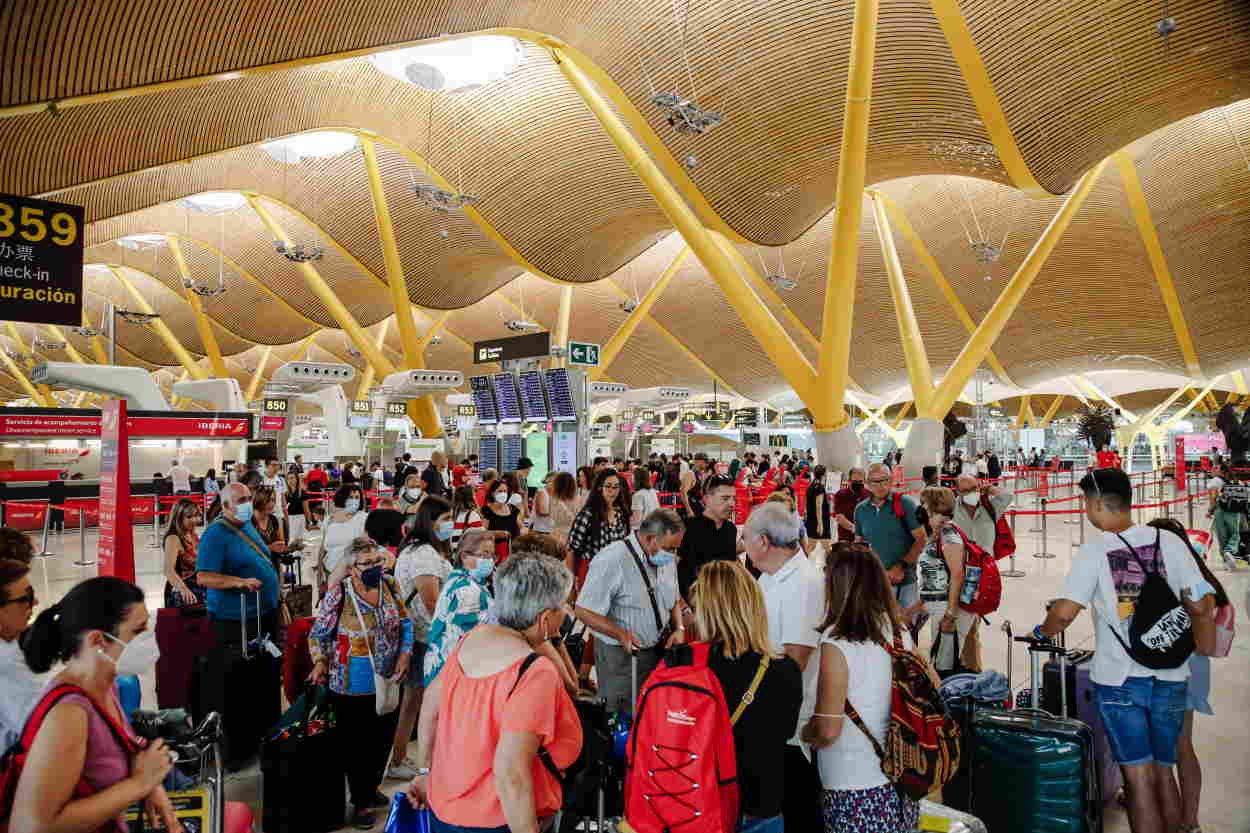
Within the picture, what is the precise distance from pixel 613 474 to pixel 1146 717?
354cm

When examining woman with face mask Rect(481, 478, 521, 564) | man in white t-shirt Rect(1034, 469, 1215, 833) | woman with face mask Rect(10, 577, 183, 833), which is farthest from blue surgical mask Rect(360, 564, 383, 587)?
woman with face mask Rect(481, 478, 521, 564)

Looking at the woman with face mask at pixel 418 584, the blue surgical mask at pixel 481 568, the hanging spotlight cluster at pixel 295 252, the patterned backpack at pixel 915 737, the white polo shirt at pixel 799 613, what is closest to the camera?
the patterned backpack at pixel 915 737

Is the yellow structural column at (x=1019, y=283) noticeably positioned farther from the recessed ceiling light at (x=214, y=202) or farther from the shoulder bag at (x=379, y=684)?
the recessed ceiling light at (x=214, y=202)

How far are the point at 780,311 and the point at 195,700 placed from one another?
3753 cm

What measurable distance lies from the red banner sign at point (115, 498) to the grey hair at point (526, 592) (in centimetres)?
510

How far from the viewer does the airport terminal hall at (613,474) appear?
2525 millimetres

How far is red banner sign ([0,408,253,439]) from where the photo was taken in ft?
70.7

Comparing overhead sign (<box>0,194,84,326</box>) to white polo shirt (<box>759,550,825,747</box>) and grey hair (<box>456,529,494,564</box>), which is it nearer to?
grey hair (<box>456,529,494,564</box>)

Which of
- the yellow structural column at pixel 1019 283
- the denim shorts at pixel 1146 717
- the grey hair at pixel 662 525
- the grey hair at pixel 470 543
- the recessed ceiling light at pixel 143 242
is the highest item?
the recessed ceiling light at pixel 143 242

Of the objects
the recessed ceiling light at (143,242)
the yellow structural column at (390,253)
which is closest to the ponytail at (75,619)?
the yellow structural column at (390,253)

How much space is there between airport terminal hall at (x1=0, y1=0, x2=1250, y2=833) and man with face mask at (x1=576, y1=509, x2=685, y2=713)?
0.10 feet

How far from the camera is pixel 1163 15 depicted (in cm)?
1238

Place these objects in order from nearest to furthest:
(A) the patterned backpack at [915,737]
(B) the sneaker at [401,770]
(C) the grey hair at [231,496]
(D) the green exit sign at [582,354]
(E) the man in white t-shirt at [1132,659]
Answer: (A) the patterned backpack at [915,737], (E) the man in white t-shirt at [1132,659], (B) the sneaker at [401,770], (C) the grey hair at [231,496], (D) the green exit sign at [582,354]

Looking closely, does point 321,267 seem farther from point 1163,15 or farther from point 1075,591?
point 1075,591
